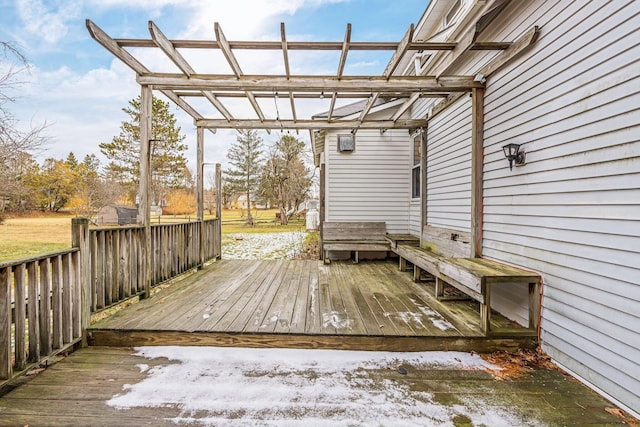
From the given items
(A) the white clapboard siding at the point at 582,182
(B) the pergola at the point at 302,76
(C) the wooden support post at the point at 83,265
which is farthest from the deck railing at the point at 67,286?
(A) the white clapboard siding at the point at 582,182

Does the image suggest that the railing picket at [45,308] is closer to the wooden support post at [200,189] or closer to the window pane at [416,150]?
the wooden support post at [200,189]

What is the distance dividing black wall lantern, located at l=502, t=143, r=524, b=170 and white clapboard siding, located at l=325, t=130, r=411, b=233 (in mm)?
3582

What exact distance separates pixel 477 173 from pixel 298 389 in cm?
310

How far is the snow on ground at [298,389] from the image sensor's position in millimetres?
1729

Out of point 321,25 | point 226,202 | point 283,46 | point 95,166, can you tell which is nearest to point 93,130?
point 95,166

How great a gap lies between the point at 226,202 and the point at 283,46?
878 inches

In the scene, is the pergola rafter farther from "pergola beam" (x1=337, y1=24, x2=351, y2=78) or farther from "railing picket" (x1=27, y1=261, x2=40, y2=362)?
"railing picket" (x1=27, y1=261, x2=40, y2=362)

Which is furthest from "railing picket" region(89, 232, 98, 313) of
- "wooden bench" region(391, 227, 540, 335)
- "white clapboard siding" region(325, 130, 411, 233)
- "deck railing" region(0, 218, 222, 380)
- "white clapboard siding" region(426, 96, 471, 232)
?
"white clapboard siding" region(325, 130, 411, 233)

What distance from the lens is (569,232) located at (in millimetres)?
2279

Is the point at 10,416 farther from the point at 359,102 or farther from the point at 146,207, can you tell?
the point at 359,102

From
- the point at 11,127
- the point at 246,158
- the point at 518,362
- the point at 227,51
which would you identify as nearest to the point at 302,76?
the point at 227,51

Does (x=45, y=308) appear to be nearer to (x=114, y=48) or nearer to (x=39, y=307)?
(x=39, y=307)

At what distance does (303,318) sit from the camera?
2.97 meters

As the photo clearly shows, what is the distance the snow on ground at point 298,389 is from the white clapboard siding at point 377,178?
424 cm
